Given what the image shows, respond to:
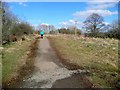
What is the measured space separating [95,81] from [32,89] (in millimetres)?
A: 2902

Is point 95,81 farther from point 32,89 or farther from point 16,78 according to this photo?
point 16,78

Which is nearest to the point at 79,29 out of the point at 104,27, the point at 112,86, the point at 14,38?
the point at 104,27

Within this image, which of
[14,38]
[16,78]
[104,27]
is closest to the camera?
[16,78]

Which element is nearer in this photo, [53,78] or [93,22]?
[53,78]

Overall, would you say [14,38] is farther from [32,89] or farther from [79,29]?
[79,29]

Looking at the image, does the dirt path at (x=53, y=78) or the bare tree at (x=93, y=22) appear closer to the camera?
the dirt path at (x=53, y=78)

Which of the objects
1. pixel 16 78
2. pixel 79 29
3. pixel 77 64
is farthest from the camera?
pixel 79 29

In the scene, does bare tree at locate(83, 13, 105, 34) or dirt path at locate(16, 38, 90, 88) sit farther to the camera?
bare tree at locate(83, 13, 105, 34)

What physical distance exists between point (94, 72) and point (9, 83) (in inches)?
176

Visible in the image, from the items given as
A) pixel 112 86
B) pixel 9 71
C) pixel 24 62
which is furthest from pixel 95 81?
pixel 24 62

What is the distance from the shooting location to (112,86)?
10430mm

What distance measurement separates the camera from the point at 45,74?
12695 mm

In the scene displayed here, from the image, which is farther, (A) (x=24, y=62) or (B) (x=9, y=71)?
(A) (x=24, y=62)

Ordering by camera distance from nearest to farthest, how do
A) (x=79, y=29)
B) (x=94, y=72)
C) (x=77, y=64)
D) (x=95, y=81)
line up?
1. (x=95, y=81)
2. (x=94, y=72)
3. (x=77, y=64)
4. (x=79, y=29)
